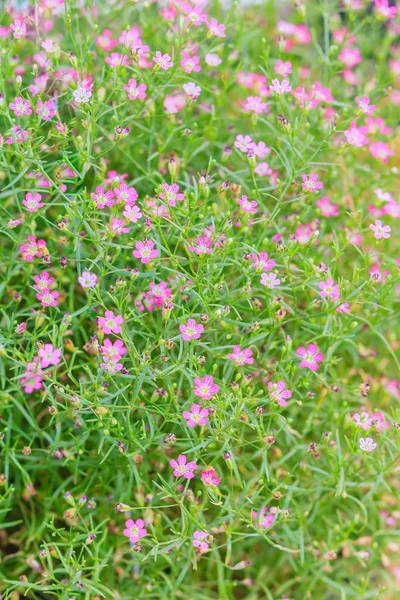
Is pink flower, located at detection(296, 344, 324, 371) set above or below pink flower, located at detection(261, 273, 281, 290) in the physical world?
below

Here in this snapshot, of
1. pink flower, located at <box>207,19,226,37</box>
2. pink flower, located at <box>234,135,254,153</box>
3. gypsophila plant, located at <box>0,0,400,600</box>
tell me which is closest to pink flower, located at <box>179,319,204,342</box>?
gypsophila plant, located at <box>0,0,400,600</box>

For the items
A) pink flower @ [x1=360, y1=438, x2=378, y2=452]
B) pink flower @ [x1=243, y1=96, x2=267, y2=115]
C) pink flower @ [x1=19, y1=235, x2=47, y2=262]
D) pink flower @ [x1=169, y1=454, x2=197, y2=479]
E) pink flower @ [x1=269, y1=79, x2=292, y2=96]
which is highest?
pink flower @ [x1=269, y1=79, x2=292, y2=96]

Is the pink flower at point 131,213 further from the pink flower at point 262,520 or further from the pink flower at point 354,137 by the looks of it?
the pink flower at point 262,520

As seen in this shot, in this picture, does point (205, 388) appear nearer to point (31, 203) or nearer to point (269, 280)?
point (269, 280)

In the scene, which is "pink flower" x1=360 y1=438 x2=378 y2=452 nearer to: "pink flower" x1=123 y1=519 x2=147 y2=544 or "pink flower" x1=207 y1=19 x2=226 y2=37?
"pink flower" x1=123 y1=519 x2=147 y2=544

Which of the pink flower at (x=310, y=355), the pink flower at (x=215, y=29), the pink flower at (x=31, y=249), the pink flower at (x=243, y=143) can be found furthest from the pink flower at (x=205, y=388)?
the pink flower at (x=215, y=29)
